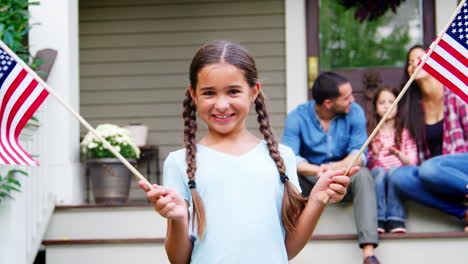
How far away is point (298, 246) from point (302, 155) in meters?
2.15

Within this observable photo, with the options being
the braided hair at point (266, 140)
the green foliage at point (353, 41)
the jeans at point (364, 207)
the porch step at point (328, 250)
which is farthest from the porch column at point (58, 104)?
the braided hair at point (266, 140)

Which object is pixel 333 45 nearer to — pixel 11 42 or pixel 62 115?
pixel 62 115

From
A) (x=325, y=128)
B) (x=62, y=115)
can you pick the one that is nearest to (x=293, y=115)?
(x=325, y=128)

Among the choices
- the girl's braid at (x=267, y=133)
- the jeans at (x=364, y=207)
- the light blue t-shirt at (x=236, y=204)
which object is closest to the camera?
the light blue t-shirt at (x=236, y=204)

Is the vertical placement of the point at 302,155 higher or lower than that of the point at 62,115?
lower

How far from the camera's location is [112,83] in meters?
6.06

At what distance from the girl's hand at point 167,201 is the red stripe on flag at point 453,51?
1018mm

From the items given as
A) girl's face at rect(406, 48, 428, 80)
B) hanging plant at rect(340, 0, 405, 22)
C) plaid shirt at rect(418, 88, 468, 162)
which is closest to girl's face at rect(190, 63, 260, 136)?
plaid shirt at rect(418, 88, 468, 162)

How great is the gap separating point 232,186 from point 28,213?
2086mm

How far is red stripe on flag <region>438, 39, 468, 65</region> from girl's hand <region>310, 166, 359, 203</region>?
1.89ft

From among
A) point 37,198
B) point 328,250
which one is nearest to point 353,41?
point 328,250

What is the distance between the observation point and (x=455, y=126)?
13.5 feet

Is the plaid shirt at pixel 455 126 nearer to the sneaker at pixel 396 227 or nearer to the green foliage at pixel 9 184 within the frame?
the sneaker at pixel 396 227

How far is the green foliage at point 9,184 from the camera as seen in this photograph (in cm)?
361
